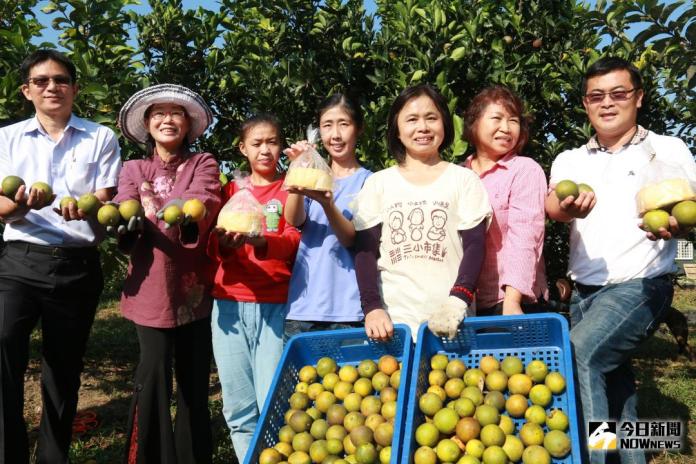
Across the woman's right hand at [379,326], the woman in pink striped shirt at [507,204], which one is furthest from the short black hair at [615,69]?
the woman's right hand at [379,326]

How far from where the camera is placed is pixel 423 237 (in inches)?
102

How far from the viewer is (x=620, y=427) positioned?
9.37 ft

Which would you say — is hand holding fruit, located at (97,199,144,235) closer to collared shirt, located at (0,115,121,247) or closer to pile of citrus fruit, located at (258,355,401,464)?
collared shirt, located at (0,115,121,247)

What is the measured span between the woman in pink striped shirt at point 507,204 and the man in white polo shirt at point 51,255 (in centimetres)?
194

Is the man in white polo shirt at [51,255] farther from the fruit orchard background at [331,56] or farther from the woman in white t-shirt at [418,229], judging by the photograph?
the woman in white t-shirt at [418,229]

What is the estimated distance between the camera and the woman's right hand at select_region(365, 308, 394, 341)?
2393 millimetres

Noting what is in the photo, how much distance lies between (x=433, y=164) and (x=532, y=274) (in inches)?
26.4

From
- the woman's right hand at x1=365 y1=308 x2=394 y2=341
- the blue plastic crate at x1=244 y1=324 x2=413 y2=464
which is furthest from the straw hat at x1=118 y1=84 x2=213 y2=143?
the woman's right hand at x1=365 y1=308 x2=394 y2=341

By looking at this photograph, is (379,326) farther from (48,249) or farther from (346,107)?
(48,249)

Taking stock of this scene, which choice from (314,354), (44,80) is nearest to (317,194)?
(314,354)

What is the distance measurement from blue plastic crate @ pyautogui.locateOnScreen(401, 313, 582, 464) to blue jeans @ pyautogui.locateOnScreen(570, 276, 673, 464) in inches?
7.8

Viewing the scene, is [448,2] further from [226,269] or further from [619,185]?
[226,269]

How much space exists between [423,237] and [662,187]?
953mm

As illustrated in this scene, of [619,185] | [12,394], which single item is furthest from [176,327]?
[619,185]
